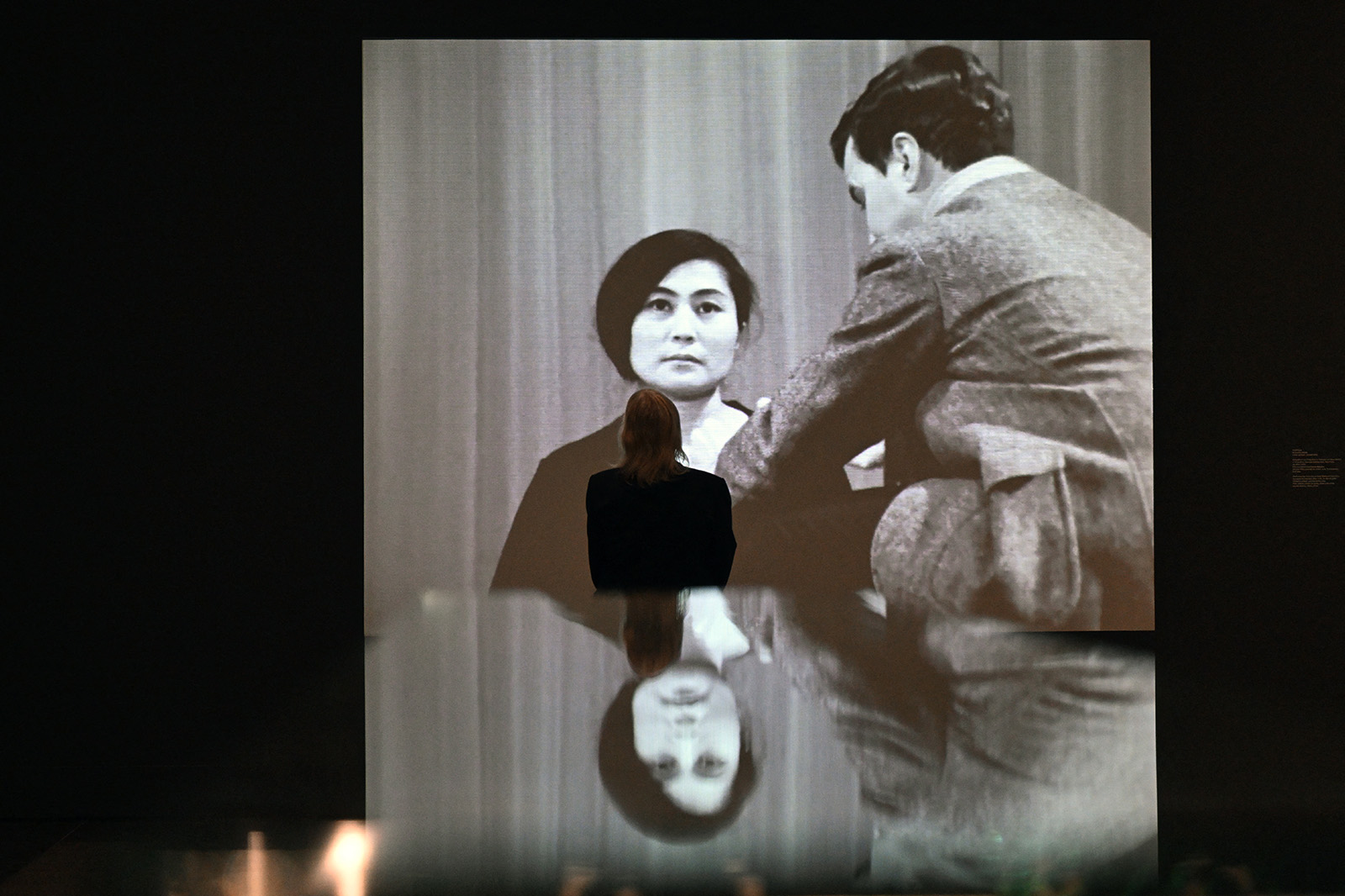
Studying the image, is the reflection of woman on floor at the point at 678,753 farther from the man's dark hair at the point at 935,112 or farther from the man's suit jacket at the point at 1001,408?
the man's dark hair at the point at 935,112

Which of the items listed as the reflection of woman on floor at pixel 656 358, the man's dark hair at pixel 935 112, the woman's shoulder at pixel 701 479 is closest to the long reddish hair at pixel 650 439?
the woman's shoulder at pixel 701 479

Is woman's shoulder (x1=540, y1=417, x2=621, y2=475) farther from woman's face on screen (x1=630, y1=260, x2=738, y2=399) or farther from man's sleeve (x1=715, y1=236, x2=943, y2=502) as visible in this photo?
man's sleeve (x1=715, y1=236, x2=943, y2=502)

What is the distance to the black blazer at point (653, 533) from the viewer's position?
2230mm

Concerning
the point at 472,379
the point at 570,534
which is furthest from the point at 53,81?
the point at 570,534

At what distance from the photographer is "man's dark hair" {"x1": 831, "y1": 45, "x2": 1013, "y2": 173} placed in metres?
4.57

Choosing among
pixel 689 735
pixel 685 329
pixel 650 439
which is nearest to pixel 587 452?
pixel 685 329

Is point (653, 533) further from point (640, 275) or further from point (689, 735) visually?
point (640, 275)

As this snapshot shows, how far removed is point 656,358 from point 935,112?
4.87 ft

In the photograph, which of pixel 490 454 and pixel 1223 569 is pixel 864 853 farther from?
pixel 1223 569

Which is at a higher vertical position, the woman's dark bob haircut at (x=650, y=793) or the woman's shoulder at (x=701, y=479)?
the woman's shoulder at (x=701, y=479)

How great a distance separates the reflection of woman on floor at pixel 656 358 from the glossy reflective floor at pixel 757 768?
10.6 ft

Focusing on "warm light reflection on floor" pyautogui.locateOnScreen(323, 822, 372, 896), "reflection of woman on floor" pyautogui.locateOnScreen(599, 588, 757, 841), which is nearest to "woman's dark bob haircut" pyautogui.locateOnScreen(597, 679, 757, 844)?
"reflection of woman on floor" pyautogui.locateOnScreen(599, 588, 757, 841)

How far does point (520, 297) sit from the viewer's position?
4.55 m

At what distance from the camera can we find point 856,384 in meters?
4.57
